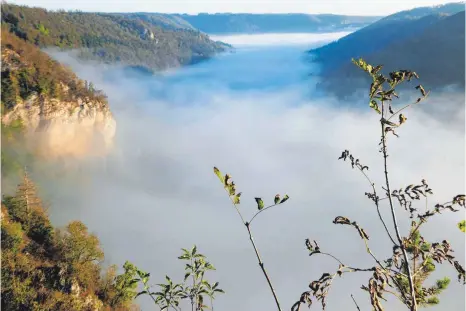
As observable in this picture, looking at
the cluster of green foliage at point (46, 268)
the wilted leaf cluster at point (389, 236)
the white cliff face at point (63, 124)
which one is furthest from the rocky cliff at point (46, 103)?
the wilted leaf cluster at point (389, 236)

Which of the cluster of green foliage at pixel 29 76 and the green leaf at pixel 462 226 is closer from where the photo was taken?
the green leaf at pixel 462 226

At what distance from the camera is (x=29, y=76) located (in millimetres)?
75250

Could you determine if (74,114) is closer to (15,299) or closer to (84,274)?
(84,274)

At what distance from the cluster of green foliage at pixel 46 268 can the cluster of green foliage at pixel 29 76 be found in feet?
79.2

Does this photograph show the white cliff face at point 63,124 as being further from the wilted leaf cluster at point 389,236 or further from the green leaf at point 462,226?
the green leaf at point 462,226

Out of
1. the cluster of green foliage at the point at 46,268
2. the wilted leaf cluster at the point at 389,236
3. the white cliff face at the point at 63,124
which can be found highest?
the white cliff face at the point at 63,124

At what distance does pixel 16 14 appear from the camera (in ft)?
498

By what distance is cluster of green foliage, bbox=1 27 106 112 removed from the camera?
7200 centimetres

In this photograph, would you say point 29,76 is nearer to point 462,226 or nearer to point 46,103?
point 46,103

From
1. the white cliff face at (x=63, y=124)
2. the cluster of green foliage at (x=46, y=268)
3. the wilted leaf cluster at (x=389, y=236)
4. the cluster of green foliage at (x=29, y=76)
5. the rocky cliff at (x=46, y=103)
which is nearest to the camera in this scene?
the wilted leaf cluster at (x=389, y=236)

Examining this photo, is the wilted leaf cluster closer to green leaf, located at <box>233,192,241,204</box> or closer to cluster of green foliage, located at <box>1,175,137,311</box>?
green leaf, located at <box>233,192,241,204</box>

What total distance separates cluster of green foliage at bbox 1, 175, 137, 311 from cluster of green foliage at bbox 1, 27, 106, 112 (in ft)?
79.2

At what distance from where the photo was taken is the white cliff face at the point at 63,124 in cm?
7600

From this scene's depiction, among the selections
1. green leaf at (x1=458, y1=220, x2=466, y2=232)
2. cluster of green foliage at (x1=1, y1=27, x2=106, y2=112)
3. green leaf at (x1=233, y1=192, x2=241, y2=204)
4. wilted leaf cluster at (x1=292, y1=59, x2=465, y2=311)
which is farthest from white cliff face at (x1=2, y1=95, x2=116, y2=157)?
green leaf at (x1=458, y1=220, x2=466, y2=232)
